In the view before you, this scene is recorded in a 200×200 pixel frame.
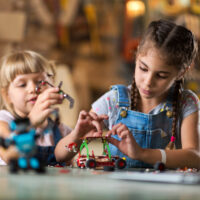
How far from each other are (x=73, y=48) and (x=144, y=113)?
9.15 feet

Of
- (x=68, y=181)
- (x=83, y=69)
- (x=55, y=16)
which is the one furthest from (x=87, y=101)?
(x=68, y=181)

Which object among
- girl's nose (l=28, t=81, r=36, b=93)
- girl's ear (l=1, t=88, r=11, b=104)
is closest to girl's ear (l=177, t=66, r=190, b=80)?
girl's nose (l=28, t=81, r=36, b=93)

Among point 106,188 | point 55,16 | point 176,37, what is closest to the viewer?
point 106,188

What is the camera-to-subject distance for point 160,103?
110cm

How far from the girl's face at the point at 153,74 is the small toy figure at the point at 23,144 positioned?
47 cm

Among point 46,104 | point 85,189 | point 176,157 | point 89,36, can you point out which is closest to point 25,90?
point 46,104

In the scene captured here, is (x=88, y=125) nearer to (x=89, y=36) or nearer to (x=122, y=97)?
(x=122, y=97)

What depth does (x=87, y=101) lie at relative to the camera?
3738 millimetres

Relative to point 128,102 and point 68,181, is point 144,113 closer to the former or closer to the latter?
point 128,102

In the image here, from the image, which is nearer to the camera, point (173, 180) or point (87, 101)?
point (173, 180)

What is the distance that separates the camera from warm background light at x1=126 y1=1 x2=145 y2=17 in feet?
12.0

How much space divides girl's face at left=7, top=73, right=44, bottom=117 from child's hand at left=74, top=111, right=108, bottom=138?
227mm

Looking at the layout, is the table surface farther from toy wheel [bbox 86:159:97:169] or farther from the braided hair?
the braided hair

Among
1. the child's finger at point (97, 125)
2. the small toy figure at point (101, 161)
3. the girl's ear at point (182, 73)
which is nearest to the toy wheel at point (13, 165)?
the small toy figure at point (101, 161)
